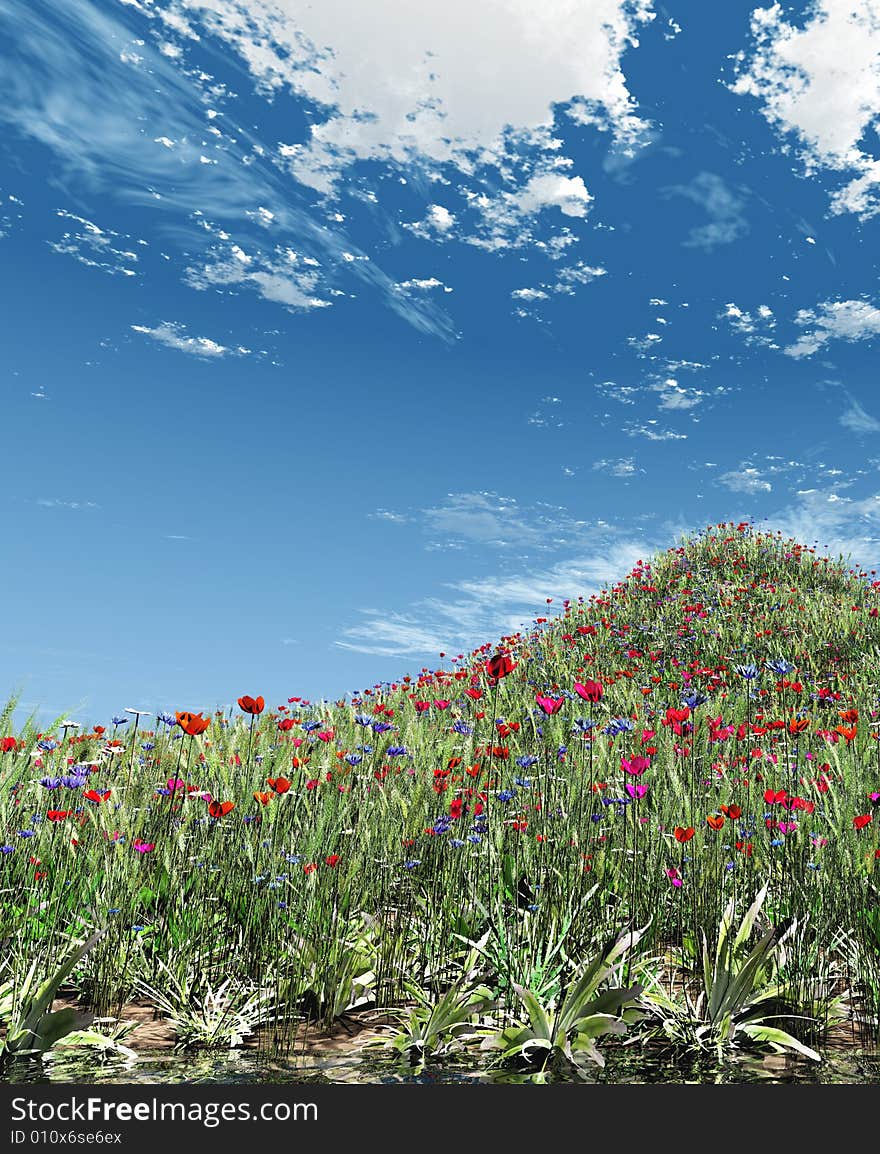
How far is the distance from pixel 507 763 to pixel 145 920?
2.83 meters

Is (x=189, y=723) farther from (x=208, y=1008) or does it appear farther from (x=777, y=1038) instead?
(x=777, y=1038)

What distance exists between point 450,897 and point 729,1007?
1265 millimetres

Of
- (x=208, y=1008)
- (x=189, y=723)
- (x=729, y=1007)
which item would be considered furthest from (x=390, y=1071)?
(x=189, y=723)

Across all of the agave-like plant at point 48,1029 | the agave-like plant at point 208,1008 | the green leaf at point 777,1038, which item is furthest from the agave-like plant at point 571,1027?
the agave-like plant at point 48,1029

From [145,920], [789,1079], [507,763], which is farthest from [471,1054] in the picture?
[507,763]

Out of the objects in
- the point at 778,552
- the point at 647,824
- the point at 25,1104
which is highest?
the point at 778,552

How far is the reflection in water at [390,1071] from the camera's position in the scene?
236cm

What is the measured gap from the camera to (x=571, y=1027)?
8.41 feet

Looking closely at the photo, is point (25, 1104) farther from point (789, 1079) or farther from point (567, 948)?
point (789, 1079)

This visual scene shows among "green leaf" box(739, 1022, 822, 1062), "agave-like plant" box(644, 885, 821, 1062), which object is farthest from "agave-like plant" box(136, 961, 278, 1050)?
"green leaf" box(739, 1022, 822, 1062)

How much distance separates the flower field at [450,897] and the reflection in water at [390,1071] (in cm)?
7

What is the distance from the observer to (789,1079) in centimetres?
241

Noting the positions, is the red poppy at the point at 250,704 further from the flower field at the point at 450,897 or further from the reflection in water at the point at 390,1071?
the reflection in water at the point at 390,1071

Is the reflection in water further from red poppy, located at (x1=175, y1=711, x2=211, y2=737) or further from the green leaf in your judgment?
red poppy, located at (x1=175, y1=711, x2=211, y2=737)
